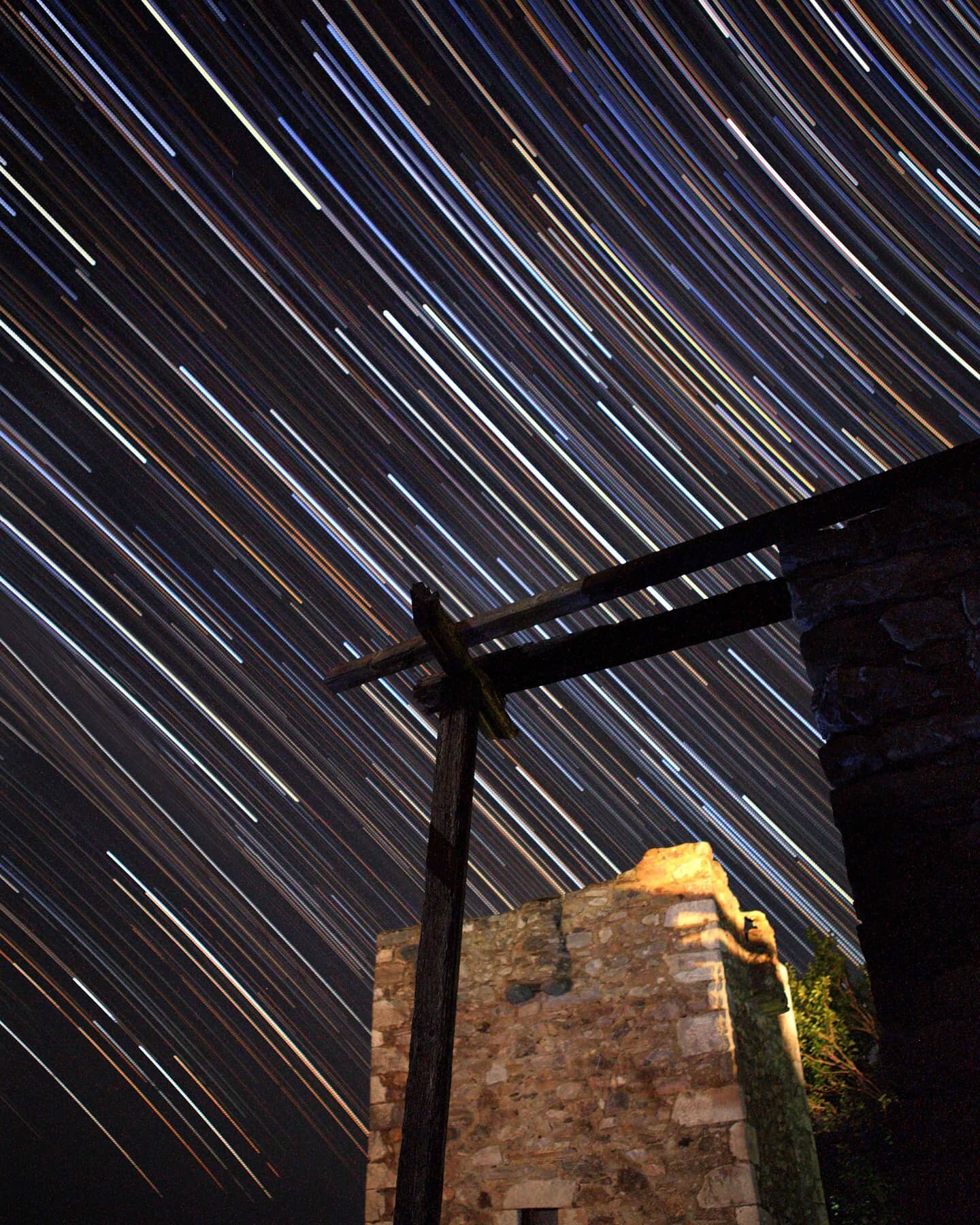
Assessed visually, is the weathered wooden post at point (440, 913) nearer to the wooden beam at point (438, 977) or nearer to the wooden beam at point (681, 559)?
the wooden beam at point (438, 977)

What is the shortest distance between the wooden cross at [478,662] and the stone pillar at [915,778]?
5.8 inches

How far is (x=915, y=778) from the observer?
3277mm

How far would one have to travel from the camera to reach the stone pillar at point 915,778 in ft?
9.23

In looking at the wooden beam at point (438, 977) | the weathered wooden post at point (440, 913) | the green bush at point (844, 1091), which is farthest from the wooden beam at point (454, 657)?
the green bush at point (844, 1091)

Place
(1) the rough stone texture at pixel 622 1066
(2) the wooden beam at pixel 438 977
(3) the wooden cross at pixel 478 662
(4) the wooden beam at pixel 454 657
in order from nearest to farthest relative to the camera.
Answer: (2) the wooden beam at pixel 438 977 → (3) the wooden cross at pixel 478 662 → (4) the wooden beam at pixel 454 657 → (1) the rough stone texture at pixel 622 1066

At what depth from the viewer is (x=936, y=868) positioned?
10.2 feet

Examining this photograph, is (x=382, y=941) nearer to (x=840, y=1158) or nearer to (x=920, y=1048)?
(x=920, y=1048)

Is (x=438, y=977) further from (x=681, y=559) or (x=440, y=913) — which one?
(x=681, y=559)

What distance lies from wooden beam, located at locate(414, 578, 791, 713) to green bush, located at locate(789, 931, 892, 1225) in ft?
28.3

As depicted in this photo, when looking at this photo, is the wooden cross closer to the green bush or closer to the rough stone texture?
the rough stone texture

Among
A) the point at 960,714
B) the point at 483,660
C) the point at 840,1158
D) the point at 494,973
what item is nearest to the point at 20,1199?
the point at 840,1158

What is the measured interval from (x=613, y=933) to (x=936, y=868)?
4306mm

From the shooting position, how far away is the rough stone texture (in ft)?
19.9

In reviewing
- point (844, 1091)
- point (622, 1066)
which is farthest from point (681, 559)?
point (844, 1091)
